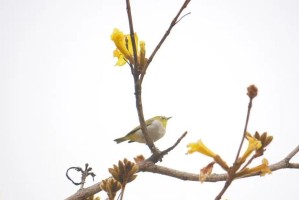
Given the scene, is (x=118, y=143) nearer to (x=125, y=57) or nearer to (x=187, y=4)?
(x=125, y=57)

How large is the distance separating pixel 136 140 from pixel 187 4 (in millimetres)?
5673

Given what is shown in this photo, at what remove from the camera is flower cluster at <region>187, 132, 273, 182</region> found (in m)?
1.85

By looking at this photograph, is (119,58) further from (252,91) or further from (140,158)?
(252,91)

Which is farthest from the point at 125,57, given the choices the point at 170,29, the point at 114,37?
the point at 170,29

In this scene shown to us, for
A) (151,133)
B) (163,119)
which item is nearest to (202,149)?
(151,133)

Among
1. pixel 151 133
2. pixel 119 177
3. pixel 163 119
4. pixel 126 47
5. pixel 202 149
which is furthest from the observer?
pixel 163 119

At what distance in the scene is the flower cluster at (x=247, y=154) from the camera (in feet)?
6.07

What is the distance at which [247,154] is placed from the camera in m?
1.90

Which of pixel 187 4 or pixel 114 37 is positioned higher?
pixel 114 37

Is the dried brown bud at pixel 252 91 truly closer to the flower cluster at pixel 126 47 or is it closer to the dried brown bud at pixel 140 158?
the flower cluster at pixel 126 47

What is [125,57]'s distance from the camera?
9.28 ft

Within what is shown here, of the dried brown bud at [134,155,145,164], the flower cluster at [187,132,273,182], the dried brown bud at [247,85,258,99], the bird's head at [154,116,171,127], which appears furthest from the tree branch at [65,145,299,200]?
the bird's head at [154,116,171,127]

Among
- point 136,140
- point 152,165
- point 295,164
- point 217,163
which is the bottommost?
point 295,164

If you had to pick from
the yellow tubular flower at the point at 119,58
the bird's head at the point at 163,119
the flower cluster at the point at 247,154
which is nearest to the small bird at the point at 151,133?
the bird's head at the point at 163,119
